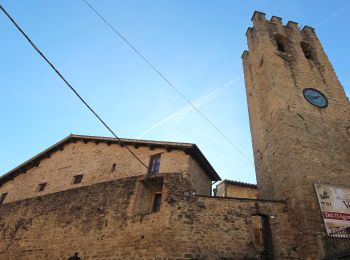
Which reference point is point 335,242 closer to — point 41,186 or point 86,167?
point 86,167

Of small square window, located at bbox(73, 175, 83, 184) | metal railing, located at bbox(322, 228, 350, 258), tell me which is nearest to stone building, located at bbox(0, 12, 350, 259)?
small square window, located at bbox(73, 175, 83, 184)

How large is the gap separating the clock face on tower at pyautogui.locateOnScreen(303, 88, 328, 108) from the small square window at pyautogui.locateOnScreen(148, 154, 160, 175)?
793cm

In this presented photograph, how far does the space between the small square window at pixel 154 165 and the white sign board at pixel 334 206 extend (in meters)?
6.70

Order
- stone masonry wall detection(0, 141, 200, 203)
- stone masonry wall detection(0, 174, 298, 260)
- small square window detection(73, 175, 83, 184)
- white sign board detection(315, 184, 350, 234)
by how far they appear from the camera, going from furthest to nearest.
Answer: small square window detection(73, 175, 83, 184) → stone masonry wall detection(0, 141, 200, 203) → white sign board detection(315, 184, 350, 234) → stone masonry wall detection(0, 174, 298, 260)

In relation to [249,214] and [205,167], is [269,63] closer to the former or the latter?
[205,167]

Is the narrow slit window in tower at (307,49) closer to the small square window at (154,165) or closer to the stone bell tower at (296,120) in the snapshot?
the stone bell tower at (296,120)

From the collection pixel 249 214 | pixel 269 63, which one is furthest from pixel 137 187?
pixel 269 63

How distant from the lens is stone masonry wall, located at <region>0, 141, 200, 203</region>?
45.5ft

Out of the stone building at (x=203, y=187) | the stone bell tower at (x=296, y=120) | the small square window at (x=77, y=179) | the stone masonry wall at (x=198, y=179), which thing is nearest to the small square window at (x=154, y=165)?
the stone building at (x=203, y=187)

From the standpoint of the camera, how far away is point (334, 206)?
37.4 ft

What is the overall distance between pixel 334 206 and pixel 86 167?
11608 mm

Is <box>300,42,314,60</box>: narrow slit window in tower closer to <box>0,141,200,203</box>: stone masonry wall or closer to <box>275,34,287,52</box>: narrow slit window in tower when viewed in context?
<box>275,34,287,52</box>: narrow slit window in tower

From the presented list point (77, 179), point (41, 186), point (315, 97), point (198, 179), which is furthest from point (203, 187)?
point (41, 186)

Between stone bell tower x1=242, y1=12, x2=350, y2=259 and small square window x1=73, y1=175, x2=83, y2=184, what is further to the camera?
small square window x1=73, y1=175, x2=83, y2=184
